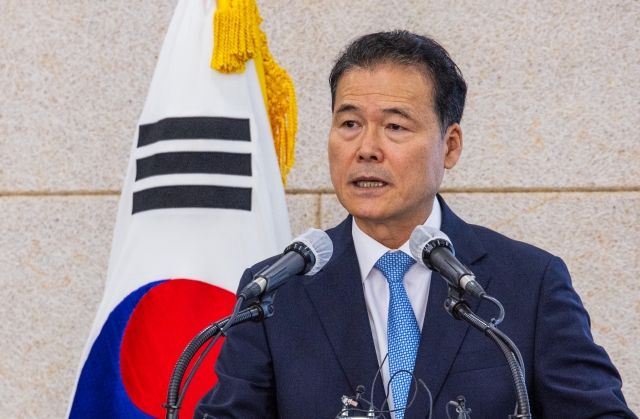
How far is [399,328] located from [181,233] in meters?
0.98

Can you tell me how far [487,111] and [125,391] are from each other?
1812 millimetres

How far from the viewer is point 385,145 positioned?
83.4 inches

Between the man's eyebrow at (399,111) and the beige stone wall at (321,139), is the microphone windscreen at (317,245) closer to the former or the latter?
the man's eyebrow at (399,111)

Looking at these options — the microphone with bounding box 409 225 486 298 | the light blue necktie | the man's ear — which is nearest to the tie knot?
the light blue necktie

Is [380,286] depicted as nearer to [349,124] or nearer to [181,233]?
[349,124]

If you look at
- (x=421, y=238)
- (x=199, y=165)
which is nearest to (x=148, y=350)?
(x=199, y=165)

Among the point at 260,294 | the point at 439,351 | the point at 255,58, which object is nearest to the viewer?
the point at 260,294

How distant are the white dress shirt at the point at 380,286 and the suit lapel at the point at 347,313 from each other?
0.11 ft

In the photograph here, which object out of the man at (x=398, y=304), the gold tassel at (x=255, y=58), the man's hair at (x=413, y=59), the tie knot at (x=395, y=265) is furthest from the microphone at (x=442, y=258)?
the gold tassel at (x=255, y=58)

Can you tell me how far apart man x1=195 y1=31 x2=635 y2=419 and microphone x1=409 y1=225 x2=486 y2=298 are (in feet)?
1.49

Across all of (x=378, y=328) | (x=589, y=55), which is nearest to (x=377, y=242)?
(x=378, y=328)

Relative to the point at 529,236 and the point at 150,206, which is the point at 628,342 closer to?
the point at 529,236

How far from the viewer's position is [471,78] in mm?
3438

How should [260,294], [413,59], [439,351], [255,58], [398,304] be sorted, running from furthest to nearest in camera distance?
[255,58] < [413,59] < [398,304] < [439,351] < [260,294]
